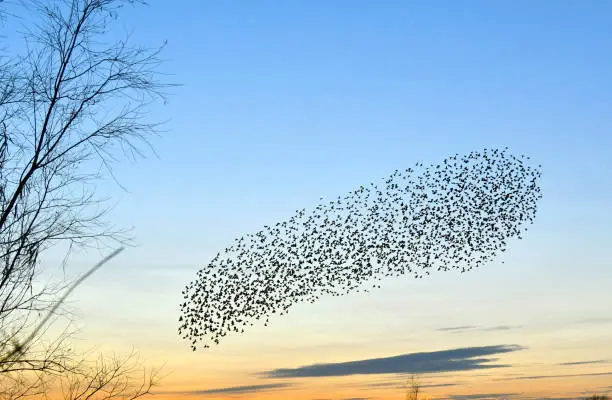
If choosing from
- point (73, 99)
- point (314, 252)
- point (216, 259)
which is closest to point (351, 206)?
point (314, 252)

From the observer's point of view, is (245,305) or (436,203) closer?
(245,305)

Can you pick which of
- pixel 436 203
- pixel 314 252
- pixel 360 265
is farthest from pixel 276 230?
pixel 436 203

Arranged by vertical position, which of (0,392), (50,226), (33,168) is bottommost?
(0,392)

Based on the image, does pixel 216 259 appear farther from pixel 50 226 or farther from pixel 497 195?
pixel 50 226

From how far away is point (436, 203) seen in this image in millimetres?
25953

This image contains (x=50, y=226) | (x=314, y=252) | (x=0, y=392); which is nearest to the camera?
(x=0, y=392)

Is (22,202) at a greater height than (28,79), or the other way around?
(28,79)

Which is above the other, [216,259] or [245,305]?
[216,259]

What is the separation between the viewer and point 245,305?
74.8 feet

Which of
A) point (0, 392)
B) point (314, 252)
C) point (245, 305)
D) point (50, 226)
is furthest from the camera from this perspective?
point (314, 252)

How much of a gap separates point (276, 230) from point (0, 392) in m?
17.6

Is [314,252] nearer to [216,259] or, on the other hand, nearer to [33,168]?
[216,259]

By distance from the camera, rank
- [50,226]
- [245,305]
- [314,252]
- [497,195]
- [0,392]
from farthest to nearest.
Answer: [497,195]
[314,252]
[245,305]
[50,226]
[0,392]

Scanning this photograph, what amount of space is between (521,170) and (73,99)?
21.1 m
